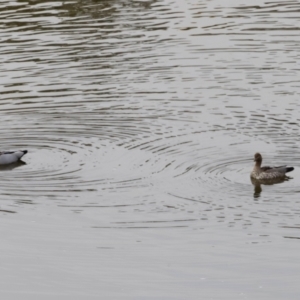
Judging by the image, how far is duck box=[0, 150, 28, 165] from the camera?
2266 centimetres

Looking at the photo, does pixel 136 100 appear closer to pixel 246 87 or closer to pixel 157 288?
pixel 246 87

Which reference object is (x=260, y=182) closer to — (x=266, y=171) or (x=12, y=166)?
(x=266, y=171)

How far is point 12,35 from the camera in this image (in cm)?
3372

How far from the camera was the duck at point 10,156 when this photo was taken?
22656 mm

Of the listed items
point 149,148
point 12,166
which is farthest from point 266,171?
point 12,166

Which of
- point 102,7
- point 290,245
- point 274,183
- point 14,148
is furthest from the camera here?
point 102,7

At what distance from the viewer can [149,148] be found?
22984 millimetres

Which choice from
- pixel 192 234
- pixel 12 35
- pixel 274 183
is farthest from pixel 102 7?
pixel 192 234

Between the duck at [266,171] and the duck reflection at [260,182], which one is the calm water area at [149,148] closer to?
the duck reflection at [260,182]

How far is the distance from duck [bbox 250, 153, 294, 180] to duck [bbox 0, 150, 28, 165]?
542 centimetres

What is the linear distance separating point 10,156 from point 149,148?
10.4 feet

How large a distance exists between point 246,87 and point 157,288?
12166 mm

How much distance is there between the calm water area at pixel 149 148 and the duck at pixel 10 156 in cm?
17

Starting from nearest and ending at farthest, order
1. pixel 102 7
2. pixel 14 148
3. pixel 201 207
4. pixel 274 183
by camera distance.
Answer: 1. pixel 201 207
2. pixel 274 183
3. pixel 14 148
4. pixel 102 7
